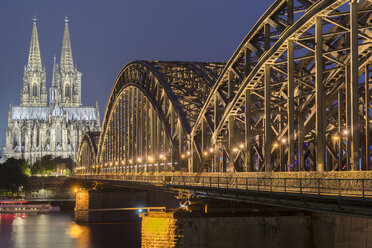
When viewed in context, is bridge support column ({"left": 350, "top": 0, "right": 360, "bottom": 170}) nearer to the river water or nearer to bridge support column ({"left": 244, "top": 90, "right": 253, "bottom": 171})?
bridge support column ({"left": 244, "top": 90, "right": 253, "bottom": 171})

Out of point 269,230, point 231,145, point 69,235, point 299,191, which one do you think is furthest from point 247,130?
point 69,235

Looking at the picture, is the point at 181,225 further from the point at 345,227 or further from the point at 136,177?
the point at 136,177

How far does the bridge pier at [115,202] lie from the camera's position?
107812mm

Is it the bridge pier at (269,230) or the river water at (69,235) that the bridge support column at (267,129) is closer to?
the bridge pier at (269,230)

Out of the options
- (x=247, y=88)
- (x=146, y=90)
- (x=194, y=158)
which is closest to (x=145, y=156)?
(x=146, y=90)

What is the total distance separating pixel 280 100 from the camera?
4753 cm

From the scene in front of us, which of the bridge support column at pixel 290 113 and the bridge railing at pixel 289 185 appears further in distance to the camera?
the bridge support column at pixel 290 113

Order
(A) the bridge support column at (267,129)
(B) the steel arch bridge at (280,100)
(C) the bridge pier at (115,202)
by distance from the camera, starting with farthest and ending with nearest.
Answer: (C) the bridge pier at (115,202), (A) the bridge support column at (267,129), (B) the steel arch bridge at (280,100)

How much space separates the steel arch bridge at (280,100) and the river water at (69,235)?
8.69 meters

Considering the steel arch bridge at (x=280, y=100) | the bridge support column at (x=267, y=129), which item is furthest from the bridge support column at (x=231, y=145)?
the bridge support column at (x=267, y=129)

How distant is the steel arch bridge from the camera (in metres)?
34.9

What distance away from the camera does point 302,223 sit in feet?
139

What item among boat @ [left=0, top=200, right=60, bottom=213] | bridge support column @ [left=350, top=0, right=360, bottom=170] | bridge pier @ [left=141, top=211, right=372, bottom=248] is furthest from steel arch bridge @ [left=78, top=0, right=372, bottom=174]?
boat @ [left=0, top=200, right=60, bottom=213]

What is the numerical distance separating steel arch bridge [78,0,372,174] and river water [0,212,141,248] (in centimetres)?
869
